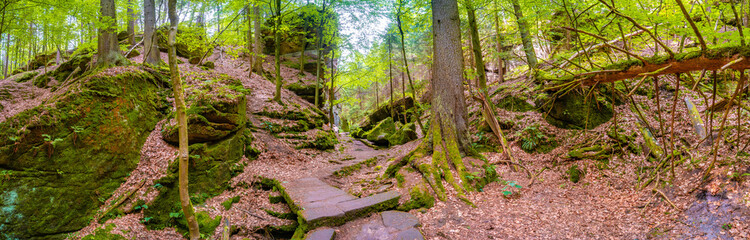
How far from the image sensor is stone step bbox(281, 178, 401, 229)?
459 cm

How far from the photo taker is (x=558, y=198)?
17.3 feet

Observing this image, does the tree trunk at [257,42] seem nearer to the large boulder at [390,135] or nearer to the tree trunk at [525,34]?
the large boulder at [390,135]

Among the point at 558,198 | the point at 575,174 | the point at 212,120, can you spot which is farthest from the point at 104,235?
the point at 575,174

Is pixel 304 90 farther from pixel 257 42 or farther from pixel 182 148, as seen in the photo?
pixel 182 148

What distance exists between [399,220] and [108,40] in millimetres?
8911

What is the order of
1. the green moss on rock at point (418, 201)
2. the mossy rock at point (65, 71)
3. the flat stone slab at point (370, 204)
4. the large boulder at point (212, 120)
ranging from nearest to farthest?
the flat stone slab at point (370, 204)
the green moss on rock at point (418, 201)
the large boulder at point (212, 120)
the mossy rock at point (65, 71)

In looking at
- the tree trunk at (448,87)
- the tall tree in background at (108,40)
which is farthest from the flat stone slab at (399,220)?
the tall tree in background at (108,40)

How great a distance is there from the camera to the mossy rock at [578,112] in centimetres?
730

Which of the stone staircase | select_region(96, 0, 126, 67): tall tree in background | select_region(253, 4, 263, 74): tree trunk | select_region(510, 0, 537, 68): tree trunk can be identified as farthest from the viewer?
select_region(253, 4, 263, 74): tree trunk

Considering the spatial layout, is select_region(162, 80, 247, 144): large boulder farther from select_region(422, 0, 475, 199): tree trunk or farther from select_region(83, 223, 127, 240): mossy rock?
Answer: select_region(422, 0, 475, 199): tree trunk

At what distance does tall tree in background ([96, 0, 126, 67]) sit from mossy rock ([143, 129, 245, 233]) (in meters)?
3.97

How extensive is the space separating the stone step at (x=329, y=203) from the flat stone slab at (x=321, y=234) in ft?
0.45

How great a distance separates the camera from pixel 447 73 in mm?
7082

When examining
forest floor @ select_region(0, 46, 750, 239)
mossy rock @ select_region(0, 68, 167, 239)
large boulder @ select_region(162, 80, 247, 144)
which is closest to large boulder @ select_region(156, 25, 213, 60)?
large boulder @ select_region(162, 80, 247, 144)
